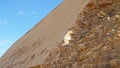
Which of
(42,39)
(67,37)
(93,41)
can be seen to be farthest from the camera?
(42,39)

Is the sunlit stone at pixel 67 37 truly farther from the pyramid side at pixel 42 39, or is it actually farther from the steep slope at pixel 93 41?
the pyramid side at pixel 42 39

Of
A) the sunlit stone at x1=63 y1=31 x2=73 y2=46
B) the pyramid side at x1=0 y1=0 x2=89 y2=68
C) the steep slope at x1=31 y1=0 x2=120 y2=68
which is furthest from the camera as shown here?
the pyramid side at x1=0 y1=0 x2=89 y2=68

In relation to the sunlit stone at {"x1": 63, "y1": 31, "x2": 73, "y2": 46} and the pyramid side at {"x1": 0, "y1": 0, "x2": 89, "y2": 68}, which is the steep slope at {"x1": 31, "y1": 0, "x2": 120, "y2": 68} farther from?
the pyramid side at {"x1": 0, "y1": 0, "x2": 89, "y2": 68}

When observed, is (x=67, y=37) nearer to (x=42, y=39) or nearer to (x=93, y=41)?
(x=93, y=41)

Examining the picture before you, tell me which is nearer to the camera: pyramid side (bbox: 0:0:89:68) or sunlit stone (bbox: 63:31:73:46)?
sunlit stone (bbox: 63:31:73:46)

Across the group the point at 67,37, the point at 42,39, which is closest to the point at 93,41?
the point at 67,37

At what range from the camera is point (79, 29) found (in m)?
12.4

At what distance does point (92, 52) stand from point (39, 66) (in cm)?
363

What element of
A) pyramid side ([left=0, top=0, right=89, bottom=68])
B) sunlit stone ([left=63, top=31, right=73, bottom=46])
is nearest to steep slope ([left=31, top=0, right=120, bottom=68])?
sunlit stone ([left=63, top=31, right=73, bottom=46])

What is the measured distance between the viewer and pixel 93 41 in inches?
418

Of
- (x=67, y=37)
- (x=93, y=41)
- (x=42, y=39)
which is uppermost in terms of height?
(x=42, y=39)

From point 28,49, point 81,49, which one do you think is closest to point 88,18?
point 81,49

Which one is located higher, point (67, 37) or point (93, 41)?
point (67, 37)

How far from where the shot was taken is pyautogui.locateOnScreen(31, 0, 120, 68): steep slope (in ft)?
31.2
